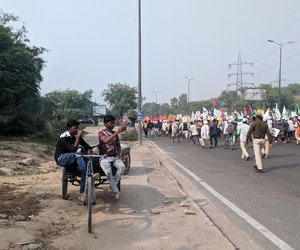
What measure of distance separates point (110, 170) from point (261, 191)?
3.95 m

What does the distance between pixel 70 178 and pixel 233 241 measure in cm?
354

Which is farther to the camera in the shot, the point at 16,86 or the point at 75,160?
the point at 16,86

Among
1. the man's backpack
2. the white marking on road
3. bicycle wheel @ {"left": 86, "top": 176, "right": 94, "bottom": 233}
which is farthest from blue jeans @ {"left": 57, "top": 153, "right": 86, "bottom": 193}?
the man's backpack

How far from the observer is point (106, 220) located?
6.70 meters

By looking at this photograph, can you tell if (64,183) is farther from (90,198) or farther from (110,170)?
(90,198)

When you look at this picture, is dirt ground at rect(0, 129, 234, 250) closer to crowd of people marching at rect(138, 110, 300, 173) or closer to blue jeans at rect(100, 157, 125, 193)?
blue jeans at rect(100, 157, 125, 193)

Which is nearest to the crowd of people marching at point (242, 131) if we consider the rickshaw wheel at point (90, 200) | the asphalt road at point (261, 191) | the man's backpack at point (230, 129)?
the man's backpack at point (230, 129)

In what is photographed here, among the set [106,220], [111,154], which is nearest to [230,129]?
[111,154]

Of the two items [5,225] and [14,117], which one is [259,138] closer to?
[5,225]

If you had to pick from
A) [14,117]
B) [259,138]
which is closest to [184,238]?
[259,138]

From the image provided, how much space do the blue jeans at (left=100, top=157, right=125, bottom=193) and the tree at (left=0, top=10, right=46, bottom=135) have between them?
1633 centimetres

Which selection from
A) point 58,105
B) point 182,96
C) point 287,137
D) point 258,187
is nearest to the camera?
point 258,187

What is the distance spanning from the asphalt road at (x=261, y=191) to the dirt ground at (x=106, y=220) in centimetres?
80

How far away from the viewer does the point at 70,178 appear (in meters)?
8.12
